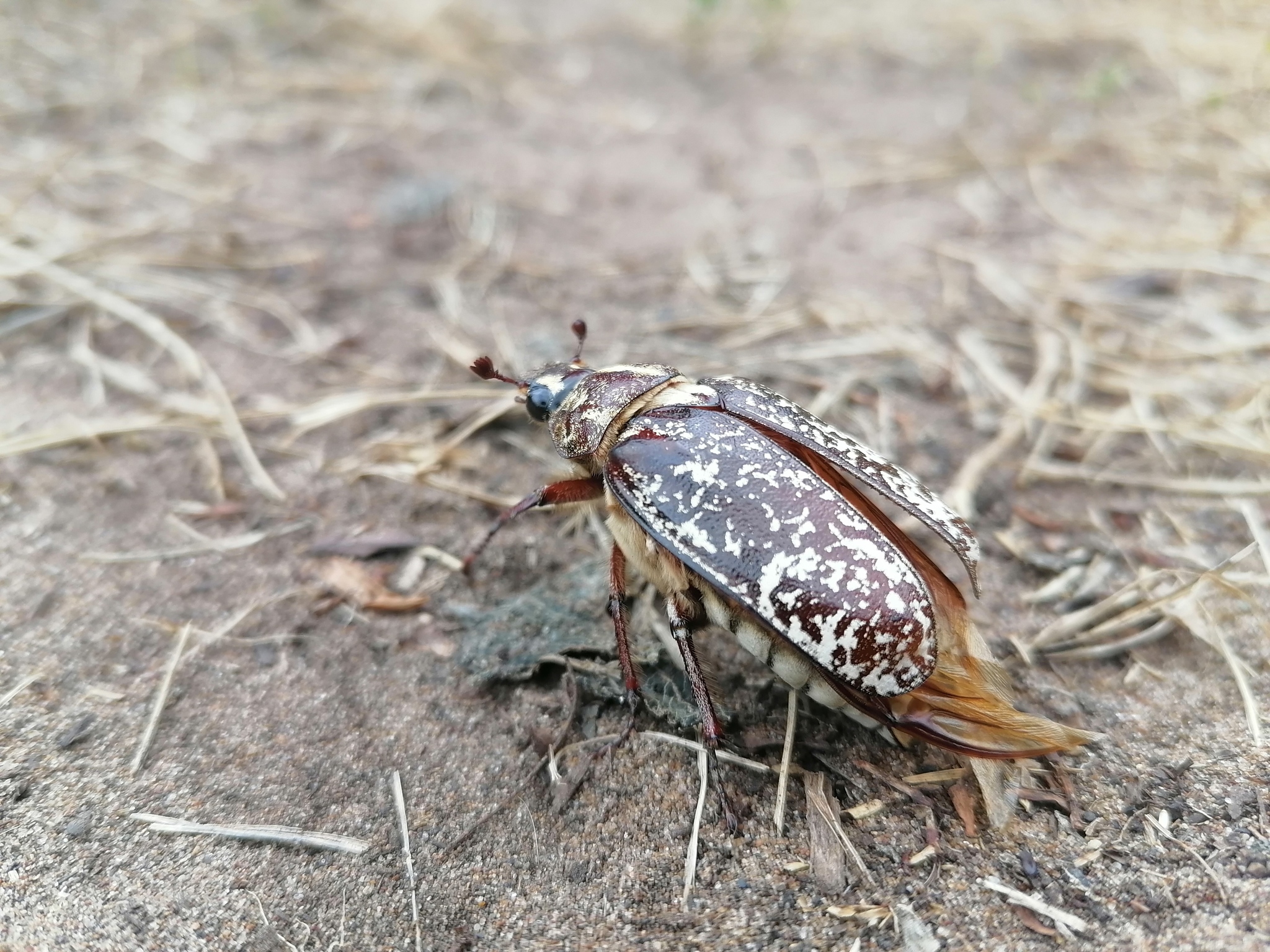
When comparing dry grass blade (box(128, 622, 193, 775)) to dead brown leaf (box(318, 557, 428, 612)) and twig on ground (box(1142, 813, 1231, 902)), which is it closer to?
dead brown leaf (box(318, 557, 428, 612))

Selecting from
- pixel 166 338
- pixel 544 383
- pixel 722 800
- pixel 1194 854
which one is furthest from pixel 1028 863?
pixel 166 338

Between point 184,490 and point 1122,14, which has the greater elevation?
point 1122,14

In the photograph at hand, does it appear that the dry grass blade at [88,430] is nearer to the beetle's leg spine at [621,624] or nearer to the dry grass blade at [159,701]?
the dry grass blade at [159,701]

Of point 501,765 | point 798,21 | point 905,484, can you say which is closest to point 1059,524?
point 905,484

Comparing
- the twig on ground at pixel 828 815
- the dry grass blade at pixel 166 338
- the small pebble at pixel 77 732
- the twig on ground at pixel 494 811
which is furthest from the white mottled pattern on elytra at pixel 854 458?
the small pebble at pixel 77 732

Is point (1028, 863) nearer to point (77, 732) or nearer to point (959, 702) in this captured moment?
point (959, 702)

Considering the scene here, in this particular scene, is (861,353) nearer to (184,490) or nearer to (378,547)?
(378,547)
